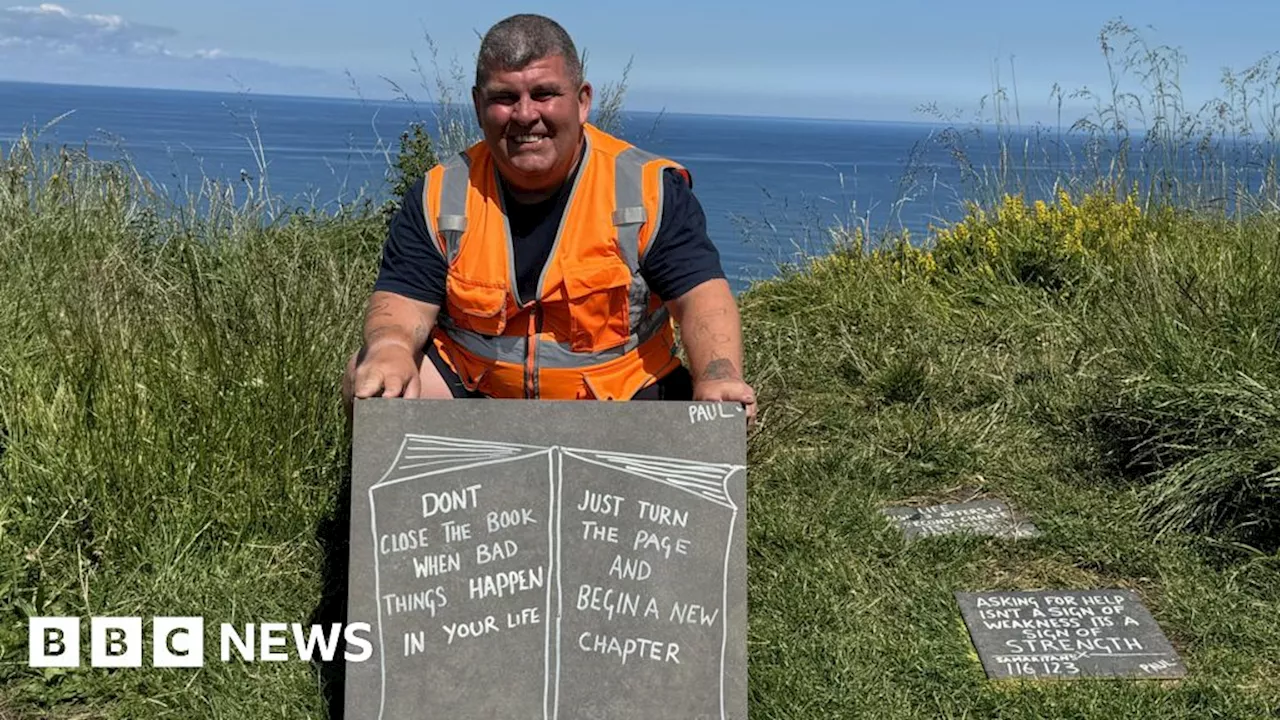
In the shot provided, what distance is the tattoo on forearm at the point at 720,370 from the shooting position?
10.3ft

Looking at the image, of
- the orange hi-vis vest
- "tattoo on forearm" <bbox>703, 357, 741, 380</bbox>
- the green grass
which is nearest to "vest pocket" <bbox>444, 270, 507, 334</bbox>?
the orange hi-vis vest

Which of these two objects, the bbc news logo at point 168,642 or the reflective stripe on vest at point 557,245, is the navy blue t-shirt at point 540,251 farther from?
the bbc news logo at point 168,642

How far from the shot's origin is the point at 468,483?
2.73 m

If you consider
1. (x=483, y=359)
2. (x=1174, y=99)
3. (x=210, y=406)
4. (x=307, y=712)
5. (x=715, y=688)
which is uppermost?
(x=1174, y=99)

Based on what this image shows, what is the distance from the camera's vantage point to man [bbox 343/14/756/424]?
335 centimetres

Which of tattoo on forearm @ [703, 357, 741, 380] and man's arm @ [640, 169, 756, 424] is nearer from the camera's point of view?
tattoo on forearm @ [703, 357, 741, 380]

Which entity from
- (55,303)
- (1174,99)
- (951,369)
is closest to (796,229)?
(1174,99)

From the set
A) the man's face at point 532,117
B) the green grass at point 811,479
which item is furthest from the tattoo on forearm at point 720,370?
the green grass at point 811,479

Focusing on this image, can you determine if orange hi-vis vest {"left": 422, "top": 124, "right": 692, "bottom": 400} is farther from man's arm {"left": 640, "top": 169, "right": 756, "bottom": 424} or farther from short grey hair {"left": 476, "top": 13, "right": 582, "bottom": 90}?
short grey hair {"left": 476, "top": 13, "right": 582, "bottom": 90}

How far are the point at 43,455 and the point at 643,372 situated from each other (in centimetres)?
185

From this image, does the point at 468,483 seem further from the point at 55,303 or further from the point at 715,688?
the point at 55,303

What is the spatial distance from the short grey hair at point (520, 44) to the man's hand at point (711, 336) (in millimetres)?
691

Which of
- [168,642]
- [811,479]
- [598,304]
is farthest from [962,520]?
[168,642]

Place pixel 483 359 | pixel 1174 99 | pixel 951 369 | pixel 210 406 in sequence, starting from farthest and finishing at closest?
pixel 1174 99, pixel 951 369, pixel 210 406, pixel 483 359
